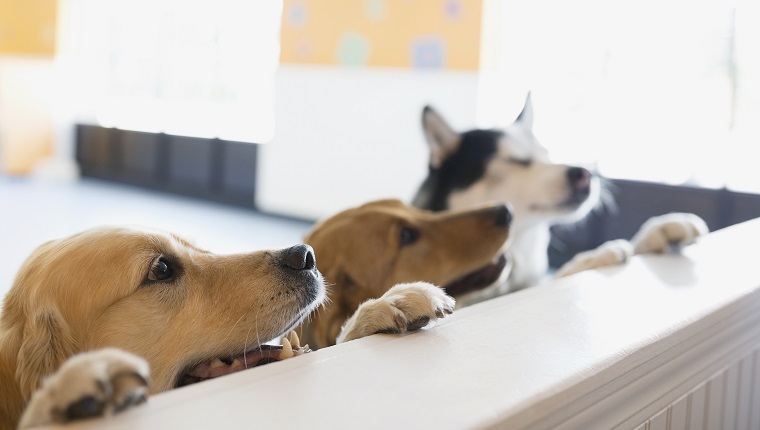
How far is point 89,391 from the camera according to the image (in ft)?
2.01

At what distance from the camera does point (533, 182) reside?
2664mm

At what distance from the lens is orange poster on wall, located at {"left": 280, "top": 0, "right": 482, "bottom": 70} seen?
20.8ft

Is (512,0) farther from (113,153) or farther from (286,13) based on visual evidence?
(113,153)

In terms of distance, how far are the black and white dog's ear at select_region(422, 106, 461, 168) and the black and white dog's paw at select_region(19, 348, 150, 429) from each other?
2096mm

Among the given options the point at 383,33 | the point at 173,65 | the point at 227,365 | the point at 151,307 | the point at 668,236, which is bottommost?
the point at 227,365

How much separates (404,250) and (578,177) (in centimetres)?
106

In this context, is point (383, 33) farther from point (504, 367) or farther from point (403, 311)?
point (504, 367)

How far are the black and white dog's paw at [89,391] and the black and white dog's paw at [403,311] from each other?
15.6 inches

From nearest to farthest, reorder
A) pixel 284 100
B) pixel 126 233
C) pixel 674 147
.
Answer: pixel 126 233 → pixel 674 147 → pixel 284 100

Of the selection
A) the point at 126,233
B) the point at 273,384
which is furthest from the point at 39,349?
the point at 273,384

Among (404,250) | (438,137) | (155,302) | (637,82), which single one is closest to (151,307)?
(155,302)

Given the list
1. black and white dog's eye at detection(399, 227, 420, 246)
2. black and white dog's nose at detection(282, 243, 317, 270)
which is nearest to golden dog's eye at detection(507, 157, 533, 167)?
black and white dog's eye at detection(399, 227, 420, 246)

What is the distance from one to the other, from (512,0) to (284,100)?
2851 millimetres

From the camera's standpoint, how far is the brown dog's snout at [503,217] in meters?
1.97
